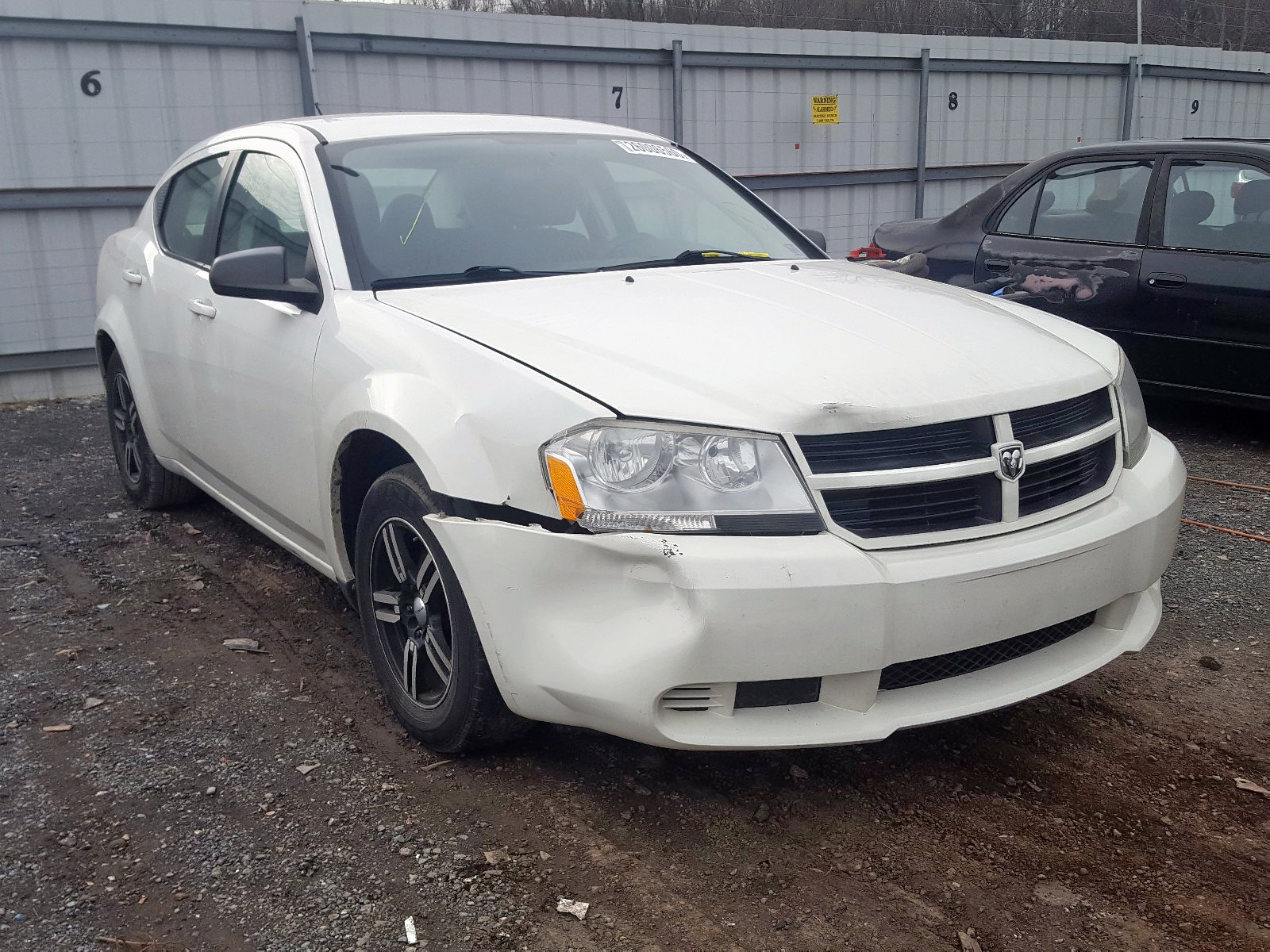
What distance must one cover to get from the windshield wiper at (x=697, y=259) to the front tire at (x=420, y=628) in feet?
3.47

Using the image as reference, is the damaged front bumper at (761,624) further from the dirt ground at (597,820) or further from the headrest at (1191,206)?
the headrest at (1191,206)

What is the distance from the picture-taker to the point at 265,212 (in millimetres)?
3799

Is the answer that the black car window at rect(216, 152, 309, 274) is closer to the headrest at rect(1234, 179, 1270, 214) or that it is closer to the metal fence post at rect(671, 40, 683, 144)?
the headrest at rect(1234, 179, 1270, 214)

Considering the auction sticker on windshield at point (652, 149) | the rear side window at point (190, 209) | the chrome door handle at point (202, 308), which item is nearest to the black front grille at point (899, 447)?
the auction sticker on windshield at point (652, 149)

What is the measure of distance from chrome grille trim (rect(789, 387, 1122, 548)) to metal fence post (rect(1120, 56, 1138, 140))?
13.0 metres

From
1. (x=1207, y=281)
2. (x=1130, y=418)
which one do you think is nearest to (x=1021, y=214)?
(x=1207, y=281)

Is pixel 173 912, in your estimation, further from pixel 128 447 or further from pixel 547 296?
pixel 128 447

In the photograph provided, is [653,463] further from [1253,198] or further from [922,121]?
[922,121]

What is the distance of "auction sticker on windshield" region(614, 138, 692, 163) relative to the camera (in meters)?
4.07

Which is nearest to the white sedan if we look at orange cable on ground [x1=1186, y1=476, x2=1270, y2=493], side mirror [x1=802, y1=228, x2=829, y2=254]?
side mirror [x1=802, y1=228, x2=829, y2=254]

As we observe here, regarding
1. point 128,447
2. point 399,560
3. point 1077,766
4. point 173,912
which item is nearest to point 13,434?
point 128,447

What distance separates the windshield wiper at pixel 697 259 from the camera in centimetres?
351

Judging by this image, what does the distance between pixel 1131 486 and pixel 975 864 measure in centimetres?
105

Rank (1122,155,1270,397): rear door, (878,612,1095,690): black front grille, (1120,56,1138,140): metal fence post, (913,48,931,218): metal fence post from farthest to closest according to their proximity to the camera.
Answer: (1120,56,1138,140): metal fence post
(913,48,931,218): metal fence post
(1122,155,1270,397): rear door
(878,612,1095,690): black front grille
